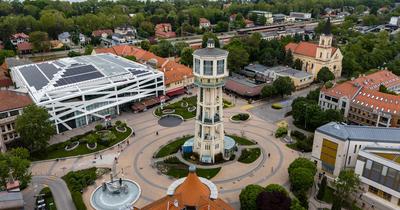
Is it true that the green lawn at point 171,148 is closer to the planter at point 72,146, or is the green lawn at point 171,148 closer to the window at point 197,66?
the planter at point 72,146

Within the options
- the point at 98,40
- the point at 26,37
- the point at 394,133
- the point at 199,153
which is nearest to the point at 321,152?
the point at 394,133

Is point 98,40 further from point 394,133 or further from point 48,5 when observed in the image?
point 394,133

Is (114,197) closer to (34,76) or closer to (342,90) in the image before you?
(34,76)

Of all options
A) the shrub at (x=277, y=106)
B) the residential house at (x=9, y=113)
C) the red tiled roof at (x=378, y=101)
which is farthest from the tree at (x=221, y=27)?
the residential house at (x=9, y=113)

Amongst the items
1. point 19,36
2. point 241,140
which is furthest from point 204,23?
point 241,140

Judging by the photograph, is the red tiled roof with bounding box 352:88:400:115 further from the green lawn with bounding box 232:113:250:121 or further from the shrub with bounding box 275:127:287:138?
the green lawn with bounding box 232:113:250:121
